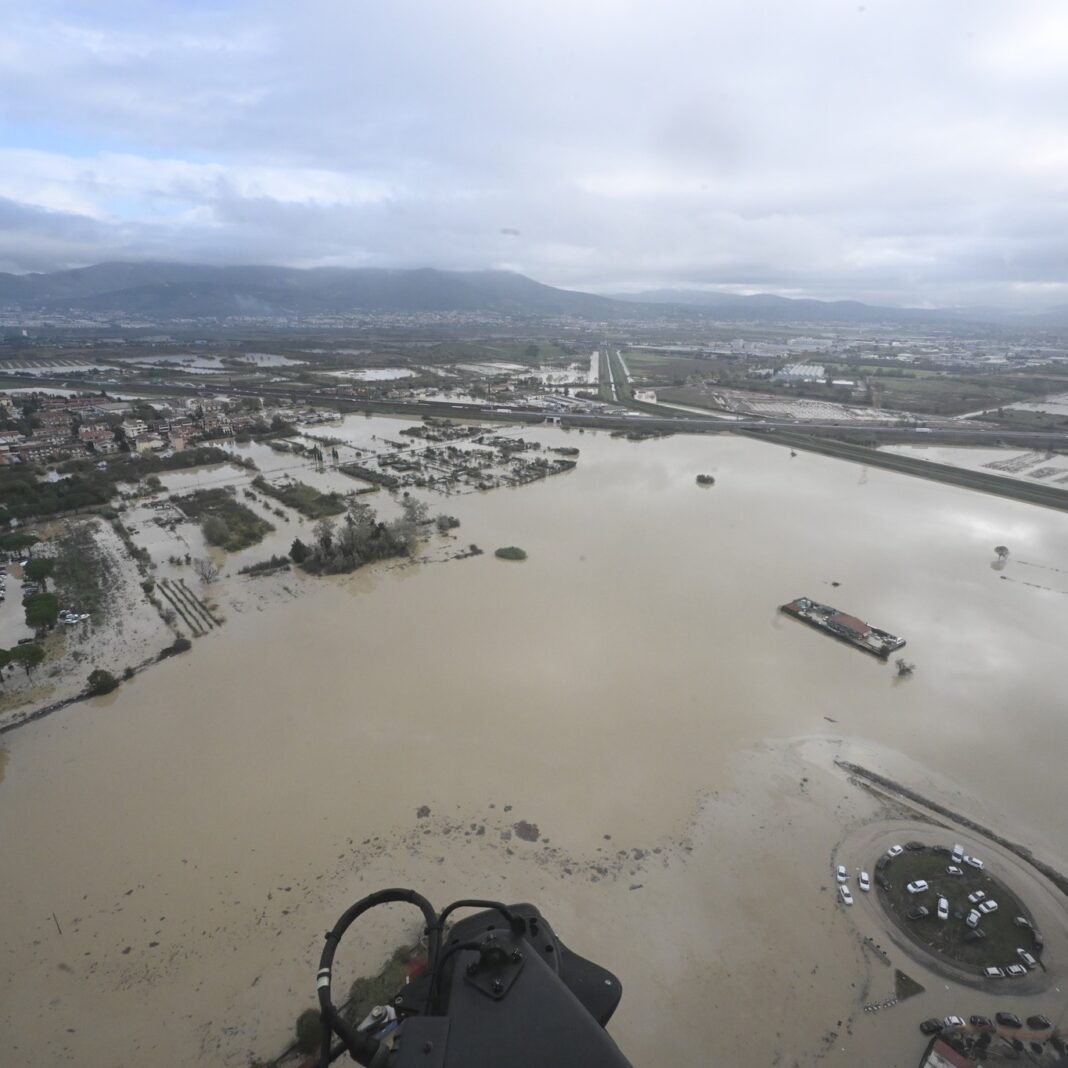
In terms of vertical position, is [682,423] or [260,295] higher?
[260,295]

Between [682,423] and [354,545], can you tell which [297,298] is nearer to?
[682,423]

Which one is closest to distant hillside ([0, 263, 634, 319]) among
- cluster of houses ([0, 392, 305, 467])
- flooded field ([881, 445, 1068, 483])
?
cluster of houses ([0, 392, 305, 467])

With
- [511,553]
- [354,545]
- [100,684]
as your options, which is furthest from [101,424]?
[511,553]

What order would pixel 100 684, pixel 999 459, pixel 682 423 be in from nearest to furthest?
1. pixel 100 684
2. pixel 999 459
3. pixel 682 423

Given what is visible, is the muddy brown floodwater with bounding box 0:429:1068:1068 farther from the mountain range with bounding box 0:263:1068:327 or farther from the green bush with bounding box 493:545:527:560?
the mountain range with bounding box 0:263:1068:327

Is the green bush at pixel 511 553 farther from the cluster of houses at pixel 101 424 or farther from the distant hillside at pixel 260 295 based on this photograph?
the distant hillside at pixel 260 295
